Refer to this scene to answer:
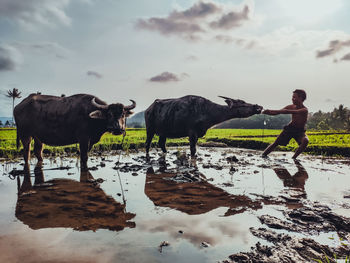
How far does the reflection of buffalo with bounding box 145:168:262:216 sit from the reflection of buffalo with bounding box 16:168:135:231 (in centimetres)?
66

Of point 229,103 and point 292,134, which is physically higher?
point 229,103

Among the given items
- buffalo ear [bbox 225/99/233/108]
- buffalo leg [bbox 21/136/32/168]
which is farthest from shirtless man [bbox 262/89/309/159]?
buffalo leg [bbox 21/136/32/168]

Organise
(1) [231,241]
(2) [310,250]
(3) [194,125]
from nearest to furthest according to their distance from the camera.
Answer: (2) [310,250] → (1) [231,241] → (3) [194,125]

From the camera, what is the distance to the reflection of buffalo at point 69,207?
9.14 ft

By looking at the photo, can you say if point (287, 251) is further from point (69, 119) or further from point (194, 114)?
point (194, 114)

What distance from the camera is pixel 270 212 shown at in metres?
3.12

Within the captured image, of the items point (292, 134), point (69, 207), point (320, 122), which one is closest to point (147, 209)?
point (69, 207)

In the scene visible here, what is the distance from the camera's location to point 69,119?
6.29 meters

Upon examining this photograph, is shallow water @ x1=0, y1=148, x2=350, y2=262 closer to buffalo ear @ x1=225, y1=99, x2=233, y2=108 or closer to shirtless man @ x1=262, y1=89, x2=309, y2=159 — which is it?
shirtless man @ x1=262, y1=89, x2=309, y2=159

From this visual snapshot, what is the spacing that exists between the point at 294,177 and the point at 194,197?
251 cm

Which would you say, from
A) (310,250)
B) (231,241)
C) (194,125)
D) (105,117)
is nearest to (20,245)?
(231,241)

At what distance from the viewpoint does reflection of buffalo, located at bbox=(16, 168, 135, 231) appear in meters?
2.79

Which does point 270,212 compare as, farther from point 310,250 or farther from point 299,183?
point 299,183

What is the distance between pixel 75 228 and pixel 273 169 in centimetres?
472
